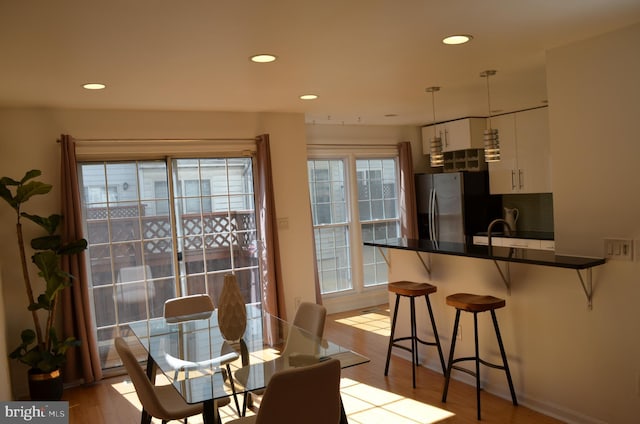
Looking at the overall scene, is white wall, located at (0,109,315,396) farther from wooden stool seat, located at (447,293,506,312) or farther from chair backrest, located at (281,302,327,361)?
wooden stool seat, located at (447,293,506,312)

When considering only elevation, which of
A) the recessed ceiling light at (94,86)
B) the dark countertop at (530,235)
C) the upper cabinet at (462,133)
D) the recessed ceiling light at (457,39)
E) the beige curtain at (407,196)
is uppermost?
the recessed ceiling light at (94,86)

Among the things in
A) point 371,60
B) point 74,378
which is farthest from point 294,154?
point 74,378

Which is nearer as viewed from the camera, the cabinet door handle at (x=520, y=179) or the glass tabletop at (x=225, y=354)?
the glass tabletop at (x=225, y=354)

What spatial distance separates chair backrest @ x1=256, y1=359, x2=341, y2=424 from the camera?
2.13m

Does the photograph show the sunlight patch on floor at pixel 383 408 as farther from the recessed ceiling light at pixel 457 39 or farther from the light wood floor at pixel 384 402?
the recessed ceiling light at pixel 457 39

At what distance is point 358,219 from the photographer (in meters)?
6.96

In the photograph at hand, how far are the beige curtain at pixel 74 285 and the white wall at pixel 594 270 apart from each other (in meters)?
3.49

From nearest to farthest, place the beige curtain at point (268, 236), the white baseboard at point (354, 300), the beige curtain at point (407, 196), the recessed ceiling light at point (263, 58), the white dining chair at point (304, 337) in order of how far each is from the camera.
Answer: the white dining chair at point (304, 337) < the recessed ceiling light at point (263, 58) < the beige curtain at point (268, 236) < the white baseboard at point (354, 300) < the beige curtain at point (407, 196)

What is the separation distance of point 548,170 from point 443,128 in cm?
153

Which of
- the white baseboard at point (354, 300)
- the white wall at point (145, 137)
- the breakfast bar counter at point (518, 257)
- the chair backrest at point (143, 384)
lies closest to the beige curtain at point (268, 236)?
the white wall at point (145, 137)

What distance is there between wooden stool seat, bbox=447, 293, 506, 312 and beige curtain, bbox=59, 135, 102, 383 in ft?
10.1

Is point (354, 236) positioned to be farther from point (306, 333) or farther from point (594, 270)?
point (594, 270)

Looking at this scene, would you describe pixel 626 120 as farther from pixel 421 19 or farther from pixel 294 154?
pixel 294 154

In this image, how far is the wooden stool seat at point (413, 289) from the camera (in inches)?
162
